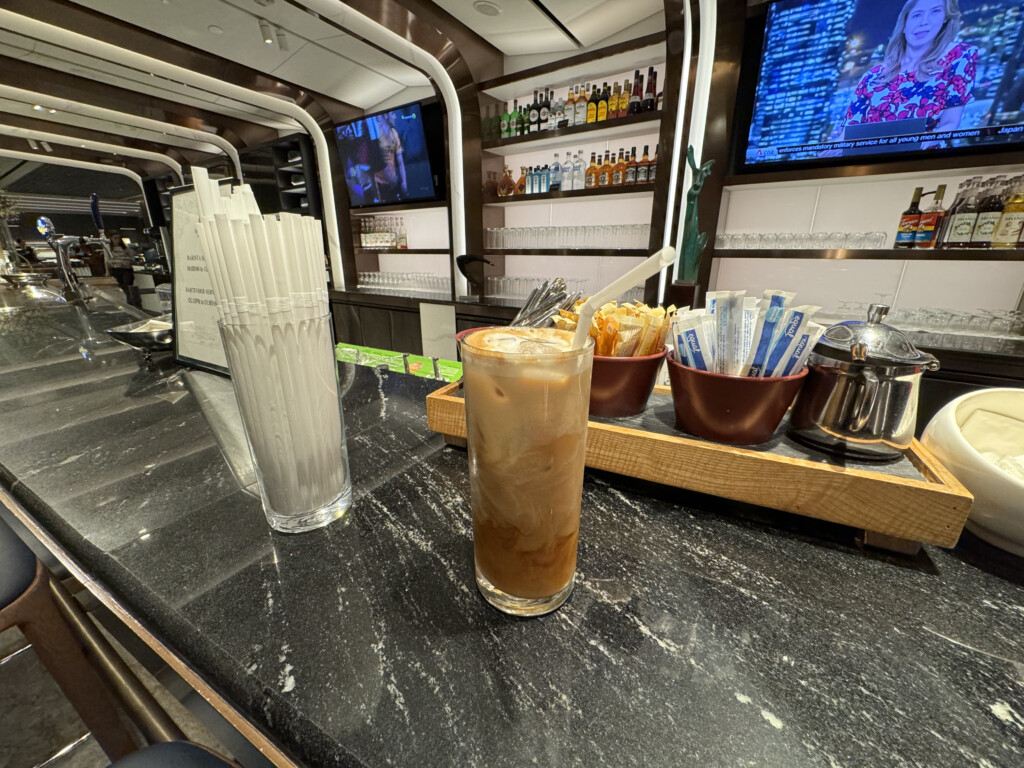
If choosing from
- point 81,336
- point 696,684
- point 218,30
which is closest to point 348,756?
point 696,684

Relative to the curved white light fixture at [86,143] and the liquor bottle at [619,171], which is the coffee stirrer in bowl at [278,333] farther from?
the curved white light fixture at [86,143]

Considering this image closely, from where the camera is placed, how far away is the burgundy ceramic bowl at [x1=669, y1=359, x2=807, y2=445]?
0.64 metres

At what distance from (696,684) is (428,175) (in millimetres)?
Result: 4278

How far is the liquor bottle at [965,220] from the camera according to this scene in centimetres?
220

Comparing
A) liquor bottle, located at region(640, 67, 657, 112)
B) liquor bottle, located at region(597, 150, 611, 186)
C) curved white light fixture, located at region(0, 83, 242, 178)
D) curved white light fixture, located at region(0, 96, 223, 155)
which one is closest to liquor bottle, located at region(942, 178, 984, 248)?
liquor bottle, located at region(640, 67, 657, 112)

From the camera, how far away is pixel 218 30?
127 inches

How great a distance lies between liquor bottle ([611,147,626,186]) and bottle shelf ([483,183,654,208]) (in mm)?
88

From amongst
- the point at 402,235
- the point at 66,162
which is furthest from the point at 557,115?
the point at 66,162

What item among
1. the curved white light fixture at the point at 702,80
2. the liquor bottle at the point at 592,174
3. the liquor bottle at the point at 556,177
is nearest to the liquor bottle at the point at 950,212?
the curved white light fixture at the point at 702,80

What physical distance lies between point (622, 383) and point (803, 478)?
302 millimetres

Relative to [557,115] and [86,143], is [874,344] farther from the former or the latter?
[86,143]

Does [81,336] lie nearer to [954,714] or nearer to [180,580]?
[180,580]

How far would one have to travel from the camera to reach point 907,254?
226cm

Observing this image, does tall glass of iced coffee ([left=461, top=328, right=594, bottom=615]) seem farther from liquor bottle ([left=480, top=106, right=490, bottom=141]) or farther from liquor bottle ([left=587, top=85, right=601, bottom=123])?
liquor bottle ([left=480, top=106, right=490, bottom=141])
